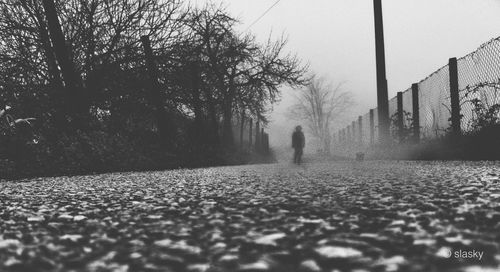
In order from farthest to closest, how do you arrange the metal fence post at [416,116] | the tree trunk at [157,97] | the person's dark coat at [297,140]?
the person's dark coat at [297,140], the tree trunk at [157,97], the metal fence post at [416,116]

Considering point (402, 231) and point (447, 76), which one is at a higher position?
point (447, 76)

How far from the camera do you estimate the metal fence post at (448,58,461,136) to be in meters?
9.34

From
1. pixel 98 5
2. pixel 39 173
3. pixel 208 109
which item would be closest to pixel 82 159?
pixel 39 173

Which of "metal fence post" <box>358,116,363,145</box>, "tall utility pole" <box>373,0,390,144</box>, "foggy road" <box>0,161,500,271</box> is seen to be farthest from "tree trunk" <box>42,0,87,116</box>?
"metal fence post" <box>358,116,363,145</box>

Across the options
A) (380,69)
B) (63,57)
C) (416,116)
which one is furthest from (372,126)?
(63,57)

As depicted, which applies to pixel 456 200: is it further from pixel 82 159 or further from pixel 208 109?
pixel 208 109

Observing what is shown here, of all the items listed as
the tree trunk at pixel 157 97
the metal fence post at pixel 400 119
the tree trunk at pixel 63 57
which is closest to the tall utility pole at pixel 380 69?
the metal fence post at pixel 400 119

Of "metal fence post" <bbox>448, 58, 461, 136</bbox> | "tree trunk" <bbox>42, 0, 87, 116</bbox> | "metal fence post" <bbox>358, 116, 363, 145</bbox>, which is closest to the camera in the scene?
"metal fence post" <bbox>448, 58, 461, 136</bbox>

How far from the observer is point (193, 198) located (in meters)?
3.21

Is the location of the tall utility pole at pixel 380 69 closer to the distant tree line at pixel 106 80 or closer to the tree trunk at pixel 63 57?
the distant tree line at pixel 106 80

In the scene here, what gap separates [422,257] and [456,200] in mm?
1404

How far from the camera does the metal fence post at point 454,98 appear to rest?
934cm

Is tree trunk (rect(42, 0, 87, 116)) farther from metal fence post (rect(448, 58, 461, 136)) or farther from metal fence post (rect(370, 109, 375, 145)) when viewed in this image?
metal fence post (rect(370, 109, 375, 145))

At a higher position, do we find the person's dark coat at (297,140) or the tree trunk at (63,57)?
the tree trunk at (63,57)
